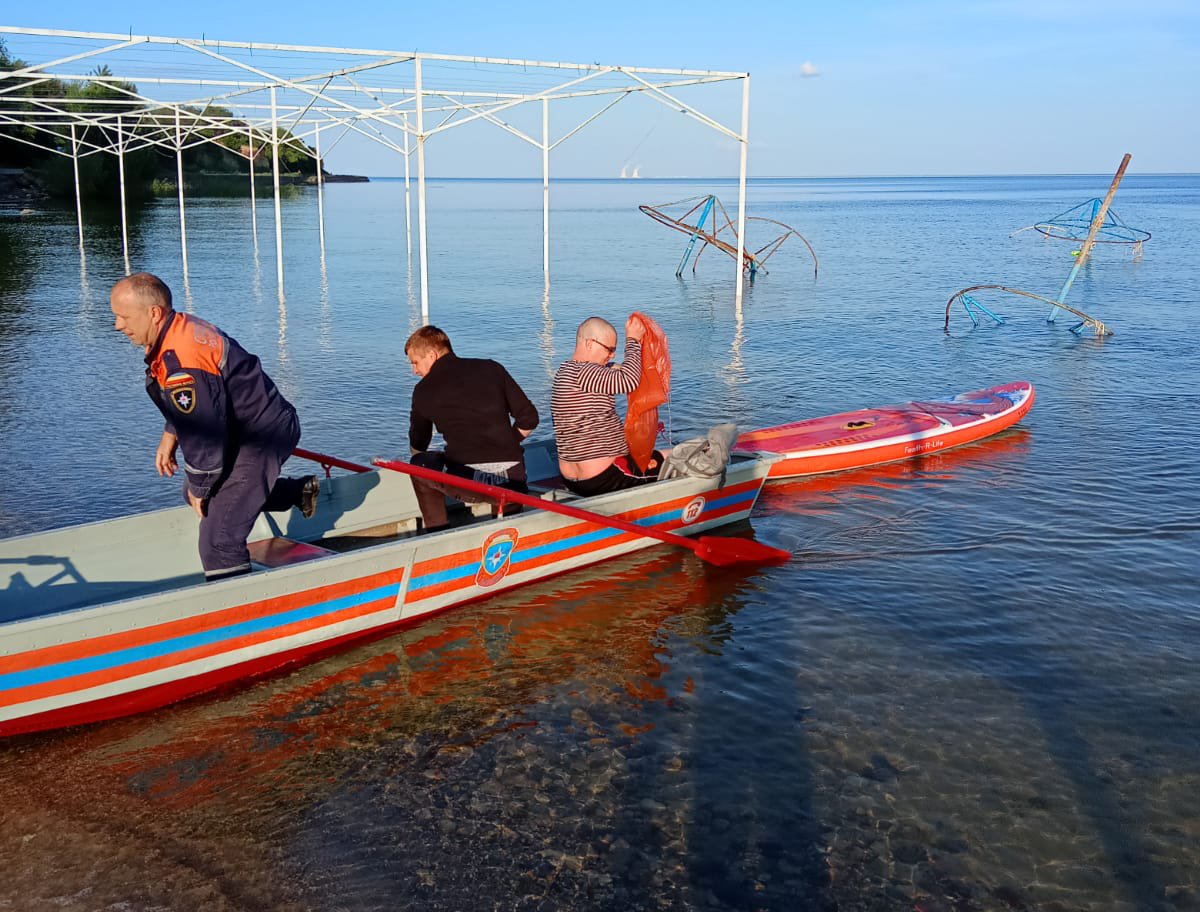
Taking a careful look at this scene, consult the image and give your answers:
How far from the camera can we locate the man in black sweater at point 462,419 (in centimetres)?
667

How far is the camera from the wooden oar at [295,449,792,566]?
6535mm

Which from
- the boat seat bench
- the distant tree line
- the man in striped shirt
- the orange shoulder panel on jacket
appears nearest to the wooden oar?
the man in striped shirt

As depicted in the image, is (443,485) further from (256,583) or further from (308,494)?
(256,583)

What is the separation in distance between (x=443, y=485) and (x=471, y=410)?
1.77ft

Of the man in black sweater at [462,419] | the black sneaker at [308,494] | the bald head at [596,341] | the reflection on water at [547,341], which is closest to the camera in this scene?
the black sneaker at [308,494]

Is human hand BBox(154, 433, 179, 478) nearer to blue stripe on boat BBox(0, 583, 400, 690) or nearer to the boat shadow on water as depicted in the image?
blue stripe on boat BBox(0, 583, 400, 690)

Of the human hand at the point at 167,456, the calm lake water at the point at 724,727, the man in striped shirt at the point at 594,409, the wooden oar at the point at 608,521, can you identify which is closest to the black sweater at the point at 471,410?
the wooden oar at the point at 608,521

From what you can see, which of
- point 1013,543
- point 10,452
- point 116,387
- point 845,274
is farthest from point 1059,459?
point 845,274

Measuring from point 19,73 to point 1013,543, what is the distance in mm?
13470

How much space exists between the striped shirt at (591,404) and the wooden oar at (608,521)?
1.48 feet

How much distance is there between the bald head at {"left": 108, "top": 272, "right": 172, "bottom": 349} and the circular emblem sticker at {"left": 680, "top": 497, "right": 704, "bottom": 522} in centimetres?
404

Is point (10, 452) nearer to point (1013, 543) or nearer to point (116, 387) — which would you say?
point (116, 387)

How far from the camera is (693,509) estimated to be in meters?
7.91

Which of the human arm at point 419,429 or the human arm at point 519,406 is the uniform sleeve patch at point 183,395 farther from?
the human arm at point 519,406
